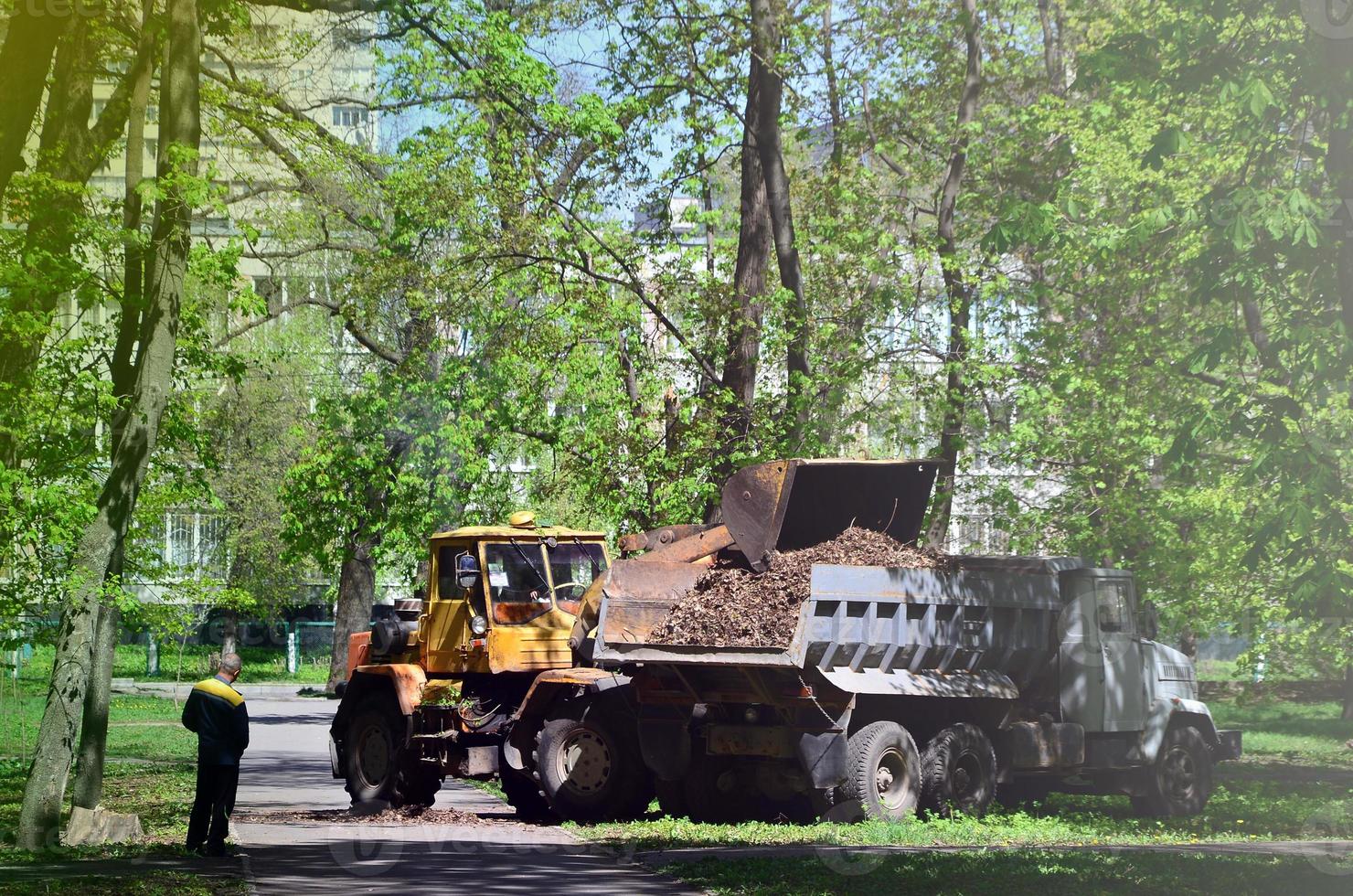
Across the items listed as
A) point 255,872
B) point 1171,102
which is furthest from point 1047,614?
point 255,872

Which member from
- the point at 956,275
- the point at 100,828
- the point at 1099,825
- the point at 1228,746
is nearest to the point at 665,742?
the point at 1099,825

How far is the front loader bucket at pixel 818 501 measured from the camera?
1559 cm

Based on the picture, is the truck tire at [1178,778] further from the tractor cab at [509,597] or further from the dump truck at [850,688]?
the tractor cab at [509,597]

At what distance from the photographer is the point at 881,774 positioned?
14.5 meters

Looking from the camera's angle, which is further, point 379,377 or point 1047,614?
point 379,377

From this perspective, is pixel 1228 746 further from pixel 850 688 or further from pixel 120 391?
pixel 120 391

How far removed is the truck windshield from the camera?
56.2ft

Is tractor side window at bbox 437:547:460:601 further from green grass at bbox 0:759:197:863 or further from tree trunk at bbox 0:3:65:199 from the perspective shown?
tree trunk at bbox 0:3:65:199

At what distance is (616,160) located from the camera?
25.3m

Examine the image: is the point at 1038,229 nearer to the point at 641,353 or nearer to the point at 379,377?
the point at 641,353

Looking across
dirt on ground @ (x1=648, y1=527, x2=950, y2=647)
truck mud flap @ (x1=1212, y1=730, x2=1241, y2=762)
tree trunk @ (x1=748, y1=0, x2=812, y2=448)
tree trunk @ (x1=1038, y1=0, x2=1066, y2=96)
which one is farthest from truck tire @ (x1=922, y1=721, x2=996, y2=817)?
tree trunk @ (x1=1038, y1=0, x2=1066, y2=96)

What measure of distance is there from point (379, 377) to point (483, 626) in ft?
50.8

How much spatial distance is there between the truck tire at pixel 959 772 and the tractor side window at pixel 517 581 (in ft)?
14.7

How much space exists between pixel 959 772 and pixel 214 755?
A: 22.8ft
